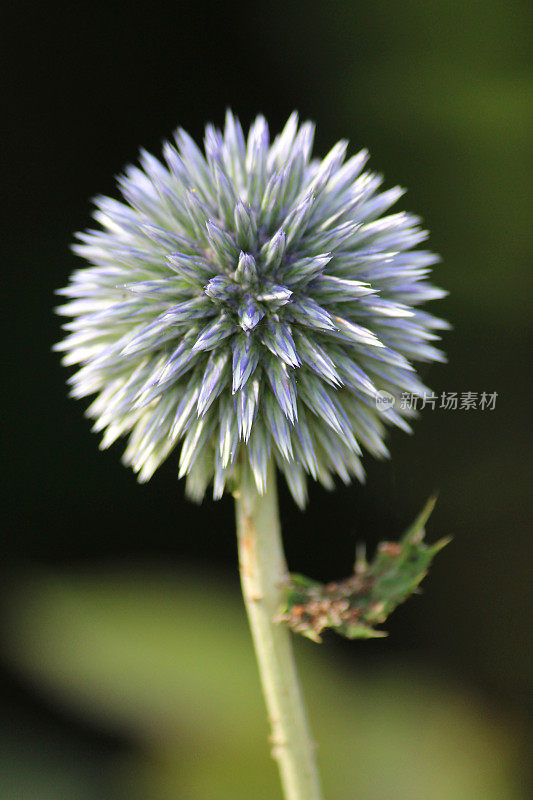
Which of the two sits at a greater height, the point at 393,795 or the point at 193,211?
the point at 193,211

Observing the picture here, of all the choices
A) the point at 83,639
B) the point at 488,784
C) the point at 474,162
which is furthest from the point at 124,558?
the point at 474,162

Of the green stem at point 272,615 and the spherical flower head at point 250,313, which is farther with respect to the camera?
the green stem at point 272,615

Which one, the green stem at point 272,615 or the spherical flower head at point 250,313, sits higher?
the spherical flower head at point 250,313

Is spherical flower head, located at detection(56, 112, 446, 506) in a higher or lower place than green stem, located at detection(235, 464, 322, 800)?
higher

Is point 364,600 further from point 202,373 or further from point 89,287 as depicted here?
point 89,287
